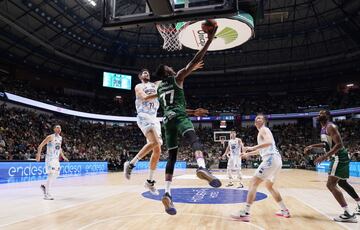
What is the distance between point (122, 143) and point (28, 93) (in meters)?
12.5

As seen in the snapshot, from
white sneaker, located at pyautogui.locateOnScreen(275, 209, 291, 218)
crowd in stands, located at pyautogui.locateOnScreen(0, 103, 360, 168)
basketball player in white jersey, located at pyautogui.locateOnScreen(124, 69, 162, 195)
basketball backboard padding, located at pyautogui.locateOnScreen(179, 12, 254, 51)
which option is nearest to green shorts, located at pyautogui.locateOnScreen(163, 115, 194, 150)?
basketball player in white jersey, located at pyautogui.locateOnScreen(124, 69, 162, 195)

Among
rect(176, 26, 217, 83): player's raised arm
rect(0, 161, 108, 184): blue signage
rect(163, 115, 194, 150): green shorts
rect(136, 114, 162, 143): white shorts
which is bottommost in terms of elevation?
rect(0, 161, 108, 184): blue signage

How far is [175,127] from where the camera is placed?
14.8 feet

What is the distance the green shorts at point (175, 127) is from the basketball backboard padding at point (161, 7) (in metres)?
2.70

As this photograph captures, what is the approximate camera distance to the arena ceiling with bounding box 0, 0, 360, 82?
1000 inches

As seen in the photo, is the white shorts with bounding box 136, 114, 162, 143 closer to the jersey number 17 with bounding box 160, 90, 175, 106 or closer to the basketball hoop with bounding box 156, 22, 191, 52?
the jersey number 17 with bounding box 160, 90, 175, 106

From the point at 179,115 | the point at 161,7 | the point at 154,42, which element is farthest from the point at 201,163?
the point at 154,42

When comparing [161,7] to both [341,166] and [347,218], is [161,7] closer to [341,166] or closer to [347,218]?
[341,166]

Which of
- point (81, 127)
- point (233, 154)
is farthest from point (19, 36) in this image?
point (233, 154)

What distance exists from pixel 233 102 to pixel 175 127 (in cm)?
3886

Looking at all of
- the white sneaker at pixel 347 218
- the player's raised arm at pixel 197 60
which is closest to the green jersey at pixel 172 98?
the player's raised arm at pixel 197 60

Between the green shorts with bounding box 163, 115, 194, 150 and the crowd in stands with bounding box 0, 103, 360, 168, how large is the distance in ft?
57.4

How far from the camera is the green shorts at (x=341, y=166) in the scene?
6.29 m

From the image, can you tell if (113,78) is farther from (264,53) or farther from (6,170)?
(6,170)
